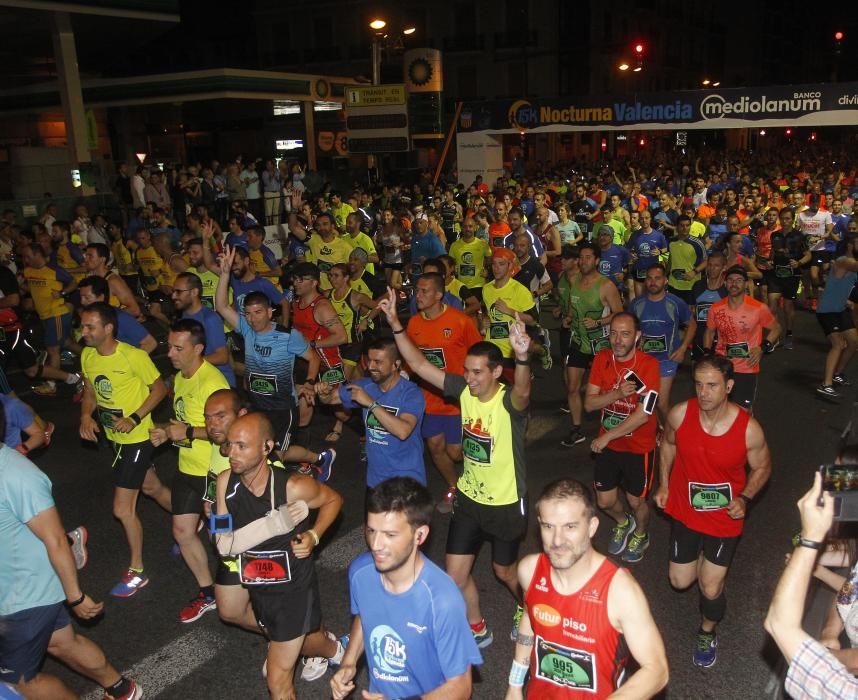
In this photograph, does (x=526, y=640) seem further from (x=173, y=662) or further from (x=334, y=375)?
(x=334, y=375)

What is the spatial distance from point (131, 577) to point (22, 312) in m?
8.03

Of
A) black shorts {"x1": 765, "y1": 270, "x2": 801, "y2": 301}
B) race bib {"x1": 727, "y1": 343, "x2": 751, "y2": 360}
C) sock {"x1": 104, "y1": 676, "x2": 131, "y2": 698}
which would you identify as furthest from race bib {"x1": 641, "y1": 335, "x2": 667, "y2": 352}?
sock {"x1": 104, "y1": 676, "x2": 131, "y2": 698}

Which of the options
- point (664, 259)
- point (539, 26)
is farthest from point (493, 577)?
point (539, 26)

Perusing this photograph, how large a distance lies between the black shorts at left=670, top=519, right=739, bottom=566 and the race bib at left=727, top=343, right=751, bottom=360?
3100 millimetres

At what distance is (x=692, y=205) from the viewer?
61.6 ft

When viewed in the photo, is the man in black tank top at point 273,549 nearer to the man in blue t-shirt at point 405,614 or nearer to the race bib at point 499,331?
the man in blue t-shirt at point 405,614

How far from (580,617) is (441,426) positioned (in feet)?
12.2

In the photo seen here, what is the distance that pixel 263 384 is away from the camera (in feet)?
22.2

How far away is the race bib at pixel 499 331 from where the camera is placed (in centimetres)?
832

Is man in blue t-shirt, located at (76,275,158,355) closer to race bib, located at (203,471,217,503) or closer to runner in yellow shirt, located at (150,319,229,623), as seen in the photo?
runner in yellow shirt, located at (150,319,229,623)

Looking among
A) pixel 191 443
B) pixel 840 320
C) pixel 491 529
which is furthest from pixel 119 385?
pixel 840 320

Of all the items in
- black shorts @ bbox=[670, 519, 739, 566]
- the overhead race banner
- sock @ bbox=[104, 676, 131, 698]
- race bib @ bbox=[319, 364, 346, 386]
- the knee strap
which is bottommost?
sock @ bbox=[104, 676, 131, 698]

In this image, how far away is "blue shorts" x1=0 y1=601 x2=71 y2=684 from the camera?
3.89 metres

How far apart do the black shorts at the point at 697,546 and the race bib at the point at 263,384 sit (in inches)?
136
